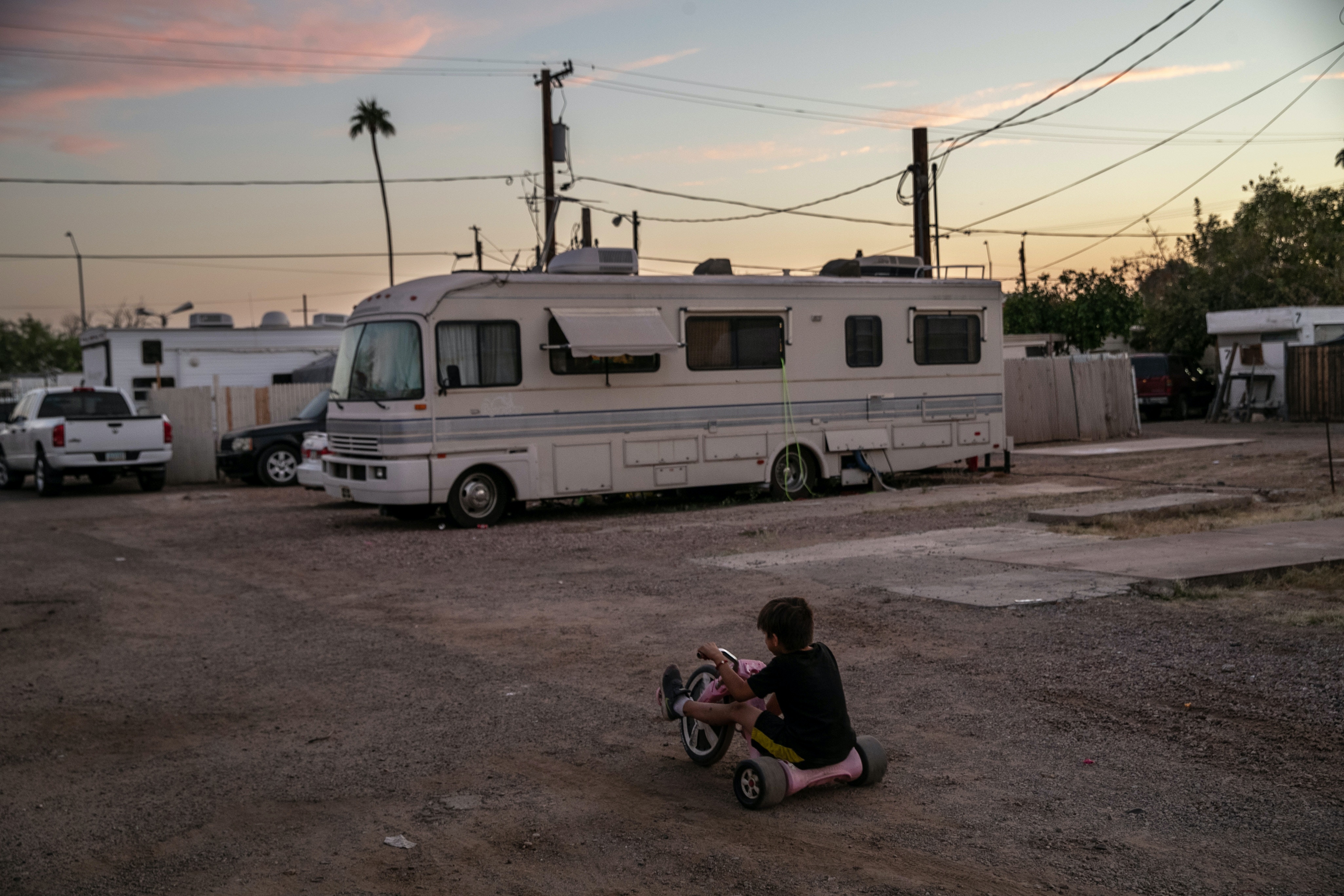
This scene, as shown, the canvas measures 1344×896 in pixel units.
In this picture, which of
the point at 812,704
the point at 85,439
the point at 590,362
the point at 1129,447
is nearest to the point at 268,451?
the point at 85,439

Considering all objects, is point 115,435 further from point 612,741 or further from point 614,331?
point 612,741

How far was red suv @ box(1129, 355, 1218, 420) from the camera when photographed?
34875 mm

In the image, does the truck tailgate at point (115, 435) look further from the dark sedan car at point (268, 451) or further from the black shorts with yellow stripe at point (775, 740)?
the black shorts with yellow stripe at point (775, 740)

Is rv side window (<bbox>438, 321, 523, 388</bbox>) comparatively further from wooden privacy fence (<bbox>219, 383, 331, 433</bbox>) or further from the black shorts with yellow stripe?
the black shorts with yellow stripe

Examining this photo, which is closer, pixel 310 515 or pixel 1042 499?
pixel 1042 499

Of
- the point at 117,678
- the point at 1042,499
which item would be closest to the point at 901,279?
the point at 1042,499

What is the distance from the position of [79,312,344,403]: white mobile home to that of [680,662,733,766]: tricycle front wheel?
27.5 m

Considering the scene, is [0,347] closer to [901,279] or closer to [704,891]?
[901,279]

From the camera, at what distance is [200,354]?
3102 centimetres

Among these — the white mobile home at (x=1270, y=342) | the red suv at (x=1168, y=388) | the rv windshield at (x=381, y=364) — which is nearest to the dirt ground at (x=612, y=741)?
the rv windshield at (x=381, y=364)

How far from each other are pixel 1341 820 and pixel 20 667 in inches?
290

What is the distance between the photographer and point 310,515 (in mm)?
16594

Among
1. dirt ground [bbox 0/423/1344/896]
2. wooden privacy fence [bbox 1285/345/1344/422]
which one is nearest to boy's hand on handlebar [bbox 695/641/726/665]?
dirt ground [bbox 0/423/1344/896]

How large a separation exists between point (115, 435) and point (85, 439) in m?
0.46
